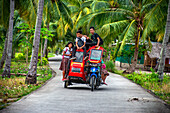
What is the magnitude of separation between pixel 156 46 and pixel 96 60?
20.4m

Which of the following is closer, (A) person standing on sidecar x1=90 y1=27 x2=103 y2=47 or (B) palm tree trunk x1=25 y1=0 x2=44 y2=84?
(A) person standing on sidecar x1=90 y1=27 x2=103 y2=47

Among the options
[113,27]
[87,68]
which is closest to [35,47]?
[87,68]

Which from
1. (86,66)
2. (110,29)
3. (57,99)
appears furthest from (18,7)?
(57,99)

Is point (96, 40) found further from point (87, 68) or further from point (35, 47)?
point (35, 47)

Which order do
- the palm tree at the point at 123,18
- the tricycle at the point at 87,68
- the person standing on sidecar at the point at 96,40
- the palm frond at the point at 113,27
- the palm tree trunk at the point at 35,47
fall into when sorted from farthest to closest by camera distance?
1. the palm frond at the point at 113,27
2. the palm tree at the point at 123,18
3. the palm tree trunk at the point at 35,47
4. the person standing on sidecar at the point at 96,40
5. the tricycle at the point at 87,68

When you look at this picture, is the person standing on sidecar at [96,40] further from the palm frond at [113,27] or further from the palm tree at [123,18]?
the palm frond at [113,27]

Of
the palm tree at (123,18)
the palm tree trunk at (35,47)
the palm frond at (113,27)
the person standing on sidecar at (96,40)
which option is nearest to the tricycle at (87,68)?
the person standing on sidecar at (96,40)

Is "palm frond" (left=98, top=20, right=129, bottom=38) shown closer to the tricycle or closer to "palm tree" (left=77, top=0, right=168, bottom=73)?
"palm tree" (left=77, top=0, right=168, bottom=73)

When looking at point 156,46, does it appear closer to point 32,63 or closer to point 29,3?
point 29,3

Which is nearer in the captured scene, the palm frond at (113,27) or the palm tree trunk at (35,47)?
the palm tree trunk at (35,47)

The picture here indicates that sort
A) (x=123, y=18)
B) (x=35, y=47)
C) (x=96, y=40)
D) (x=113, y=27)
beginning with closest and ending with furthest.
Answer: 1. (x=96, y=40)
2. (x=35, y=47)
3. (x=113, y=27)
4. (x=123, y=18)

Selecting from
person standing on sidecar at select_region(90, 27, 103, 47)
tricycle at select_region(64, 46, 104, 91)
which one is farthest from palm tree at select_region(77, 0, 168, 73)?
tricycle at select_region(64, 46, 104, 91)

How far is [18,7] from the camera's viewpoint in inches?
782

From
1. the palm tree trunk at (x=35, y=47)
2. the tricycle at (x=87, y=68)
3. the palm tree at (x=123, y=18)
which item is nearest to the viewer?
the tricycle at (x=87, y=68)
